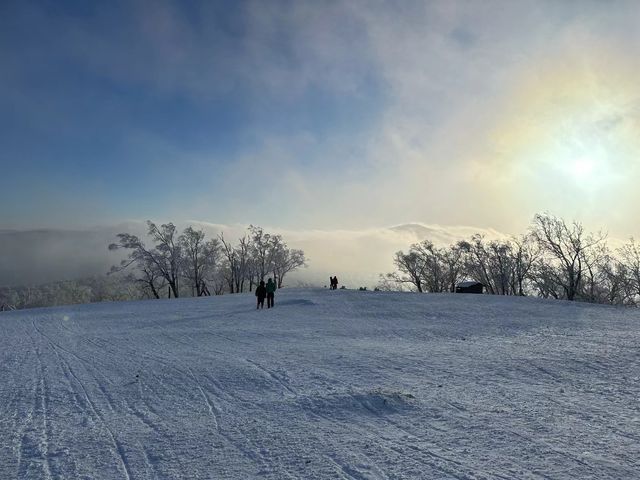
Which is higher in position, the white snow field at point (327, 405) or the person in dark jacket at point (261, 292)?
the person in dark jacket at point (261, 292)

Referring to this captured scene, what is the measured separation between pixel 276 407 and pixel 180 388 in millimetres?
2416

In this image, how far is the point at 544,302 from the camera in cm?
2377

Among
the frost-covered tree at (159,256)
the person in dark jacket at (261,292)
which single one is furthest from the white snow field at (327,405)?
the frost-covered tree at (159,256)

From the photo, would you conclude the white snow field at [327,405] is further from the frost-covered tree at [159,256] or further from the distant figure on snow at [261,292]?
the frost-covered tree at [159,256]

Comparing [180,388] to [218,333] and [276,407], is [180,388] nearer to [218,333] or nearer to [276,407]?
[276,407]

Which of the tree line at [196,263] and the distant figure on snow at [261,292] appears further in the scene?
the tree line at [196,263]

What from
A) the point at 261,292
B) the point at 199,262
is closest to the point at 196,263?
the point at 199,262

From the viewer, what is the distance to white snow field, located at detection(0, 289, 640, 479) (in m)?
4.68

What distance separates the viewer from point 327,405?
6.71 metres

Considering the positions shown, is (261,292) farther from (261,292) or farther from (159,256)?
(159,256)

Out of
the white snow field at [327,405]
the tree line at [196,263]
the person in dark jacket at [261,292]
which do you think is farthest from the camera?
the tree line at [196,263]

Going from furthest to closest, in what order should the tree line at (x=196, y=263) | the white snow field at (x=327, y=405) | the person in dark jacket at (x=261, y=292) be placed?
the tree line at (x=196, y=263)
the person in dark jacket at (x=261, y=292)
the white snow field at (x=327, y=405)

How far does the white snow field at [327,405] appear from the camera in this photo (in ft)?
15.3

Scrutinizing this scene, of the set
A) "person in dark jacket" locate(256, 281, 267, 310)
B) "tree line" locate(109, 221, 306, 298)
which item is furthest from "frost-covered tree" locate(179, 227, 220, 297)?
"person in dark jacket" locate(256, 281, 267, 310)
